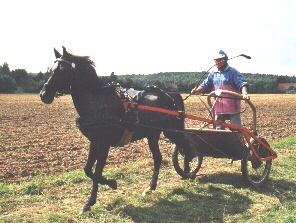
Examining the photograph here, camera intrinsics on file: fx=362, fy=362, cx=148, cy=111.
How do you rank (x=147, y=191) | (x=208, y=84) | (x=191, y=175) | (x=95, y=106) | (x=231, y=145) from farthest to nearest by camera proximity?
(x=208, y=84)
(x=191, y=175)
(x=231, y=145)
(x=147, y=191)
(x=95, y=106)

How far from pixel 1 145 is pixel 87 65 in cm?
920

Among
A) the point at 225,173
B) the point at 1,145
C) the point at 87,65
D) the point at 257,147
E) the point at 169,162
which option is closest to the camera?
the point at 87,65

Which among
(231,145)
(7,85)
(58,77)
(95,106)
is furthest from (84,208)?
(7,85)

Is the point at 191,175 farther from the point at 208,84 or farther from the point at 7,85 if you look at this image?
the point at 7,85

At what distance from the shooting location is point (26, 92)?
91000 mm

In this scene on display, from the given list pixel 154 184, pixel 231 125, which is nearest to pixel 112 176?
pixel 154 184

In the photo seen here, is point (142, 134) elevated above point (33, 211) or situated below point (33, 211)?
above

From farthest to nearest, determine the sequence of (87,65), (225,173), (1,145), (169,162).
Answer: (1,145), (169,162), (225,173), (87,65)

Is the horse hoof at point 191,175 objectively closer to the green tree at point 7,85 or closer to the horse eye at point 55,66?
the horse eye at point 55,66

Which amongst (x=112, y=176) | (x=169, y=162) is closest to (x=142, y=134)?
(x=112, y=176)

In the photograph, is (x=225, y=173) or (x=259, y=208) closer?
(x=259, y=208)

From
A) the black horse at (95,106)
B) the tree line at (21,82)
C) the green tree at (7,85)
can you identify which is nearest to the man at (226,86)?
the black horse at (95,106)

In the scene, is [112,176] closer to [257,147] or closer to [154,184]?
[154,184]

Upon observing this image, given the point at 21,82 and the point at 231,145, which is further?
the point at 21,82
